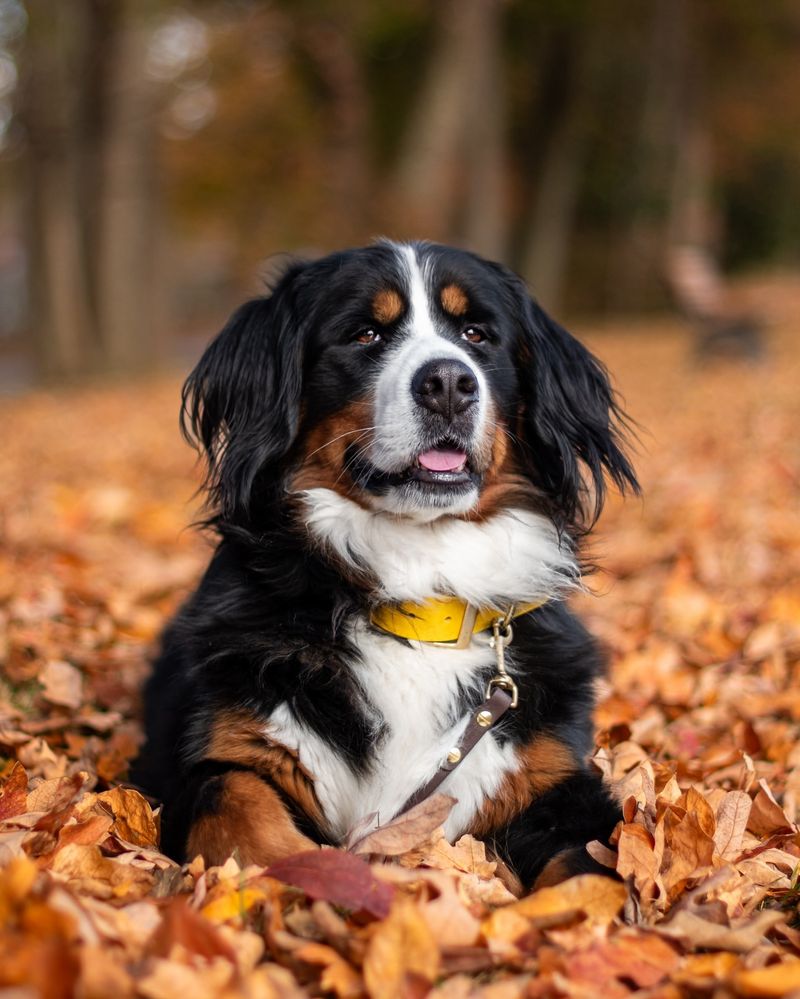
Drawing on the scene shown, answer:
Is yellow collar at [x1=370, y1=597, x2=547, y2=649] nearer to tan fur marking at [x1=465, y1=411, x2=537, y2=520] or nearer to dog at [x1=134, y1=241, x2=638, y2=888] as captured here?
dog at [x1=134, y1=241, x2=638, y2=888]

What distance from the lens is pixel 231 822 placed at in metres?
2.54

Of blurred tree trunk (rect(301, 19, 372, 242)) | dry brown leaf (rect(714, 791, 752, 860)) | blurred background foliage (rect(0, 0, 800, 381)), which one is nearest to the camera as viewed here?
dry brown leaf (rect(714, 791, 752, 860))

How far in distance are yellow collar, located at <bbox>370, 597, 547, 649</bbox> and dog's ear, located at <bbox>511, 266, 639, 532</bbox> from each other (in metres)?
0.47

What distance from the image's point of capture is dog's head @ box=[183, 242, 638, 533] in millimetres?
3109

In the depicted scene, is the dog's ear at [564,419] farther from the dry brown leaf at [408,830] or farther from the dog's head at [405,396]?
the dry brown leaf at [408,830]

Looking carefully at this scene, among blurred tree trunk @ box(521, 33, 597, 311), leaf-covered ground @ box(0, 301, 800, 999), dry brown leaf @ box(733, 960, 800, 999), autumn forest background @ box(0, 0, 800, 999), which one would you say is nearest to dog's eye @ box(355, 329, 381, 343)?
autumn forest background @ box(0, 0, 800, 999)

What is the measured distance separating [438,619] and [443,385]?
658 millimetres

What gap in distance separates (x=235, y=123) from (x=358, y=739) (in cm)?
2591

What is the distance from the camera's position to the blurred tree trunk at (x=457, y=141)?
20156mm

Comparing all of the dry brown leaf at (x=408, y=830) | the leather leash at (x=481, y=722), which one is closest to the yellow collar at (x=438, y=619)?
the leather leash at (x=481, y=722)

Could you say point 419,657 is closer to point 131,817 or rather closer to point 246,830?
point 246,830

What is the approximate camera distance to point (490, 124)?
23.5 m

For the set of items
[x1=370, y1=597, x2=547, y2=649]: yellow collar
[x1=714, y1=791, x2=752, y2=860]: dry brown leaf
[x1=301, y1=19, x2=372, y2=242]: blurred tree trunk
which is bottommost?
[x1=714, y1=791, x2=752, y2=860]: dry brown leaf

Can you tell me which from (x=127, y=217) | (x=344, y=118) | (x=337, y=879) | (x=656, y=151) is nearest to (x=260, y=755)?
(x=337, y=879)
